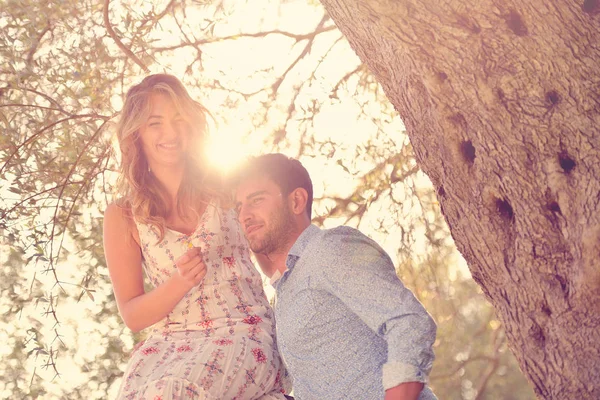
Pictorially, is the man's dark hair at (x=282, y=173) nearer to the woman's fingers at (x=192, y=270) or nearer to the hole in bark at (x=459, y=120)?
the woman's fingers at (x=192, y=270)

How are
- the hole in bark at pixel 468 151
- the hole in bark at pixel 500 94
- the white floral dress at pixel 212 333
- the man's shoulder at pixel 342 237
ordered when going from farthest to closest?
the white floral dress at pixel 212 333, the man's shoulder at pixel 342 237, the hole in bark at pixel 468 151, the hole in bark at pixel 500 94

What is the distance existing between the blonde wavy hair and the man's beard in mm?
736

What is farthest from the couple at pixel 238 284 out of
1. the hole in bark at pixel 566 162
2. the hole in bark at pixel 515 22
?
the hole in bark at pixel 515 22

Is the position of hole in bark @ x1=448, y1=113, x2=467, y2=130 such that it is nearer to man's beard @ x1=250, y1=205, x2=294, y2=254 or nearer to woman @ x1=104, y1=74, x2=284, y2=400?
man's beard @ x1=250, y1=205, x2=294, y2=254

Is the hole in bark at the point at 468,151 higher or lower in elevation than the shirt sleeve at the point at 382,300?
higher

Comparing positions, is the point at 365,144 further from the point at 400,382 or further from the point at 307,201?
the point at 400,382

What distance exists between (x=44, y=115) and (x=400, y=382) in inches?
158

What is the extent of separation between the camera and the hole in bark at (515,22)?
316 centimetres

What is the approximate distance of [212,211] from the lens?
14.7ft

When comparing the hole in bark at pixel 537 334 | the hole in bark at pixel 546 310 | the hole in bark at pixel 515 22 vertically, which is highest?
the hole in bark at pixel 515 22

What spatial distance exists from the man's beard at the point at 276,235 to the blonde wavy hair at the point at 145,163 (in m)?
0.74

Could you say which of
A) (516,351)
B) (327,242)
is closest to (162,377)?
(327,242)

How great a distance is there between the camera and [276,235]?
12.5 feet

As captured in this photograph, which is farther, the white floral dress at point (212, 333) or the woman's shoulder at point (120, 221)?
the woman's shoulder at point (120, 221)
